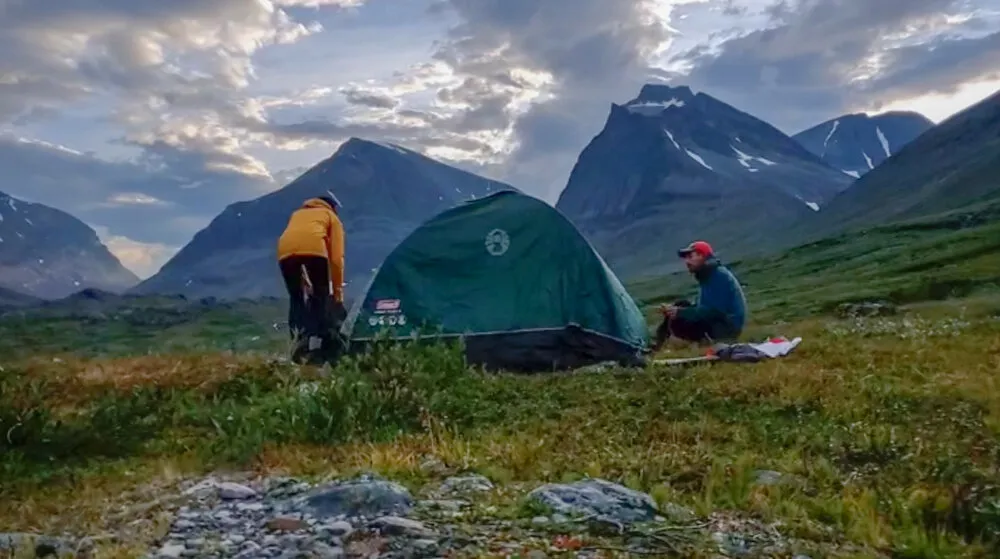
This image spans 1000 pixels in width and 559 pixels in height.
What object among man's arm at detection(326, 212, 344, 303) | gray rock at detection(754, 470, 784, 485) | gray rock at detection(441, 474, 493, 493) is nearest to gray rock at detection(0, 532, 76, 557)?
gray rock at detection(441, 474, 493, 493)

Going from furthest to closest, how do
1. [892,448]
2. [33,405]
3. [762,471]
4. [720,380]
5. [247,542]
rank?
1. [720,380]
2. [33,405]
3. [892,448]
4. [762,471]
5. [247,542]

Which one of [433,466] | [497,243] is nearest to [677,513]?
[433,466]

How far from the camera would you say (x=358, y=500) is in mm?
6602

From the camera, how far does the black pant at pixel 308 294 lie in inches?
674

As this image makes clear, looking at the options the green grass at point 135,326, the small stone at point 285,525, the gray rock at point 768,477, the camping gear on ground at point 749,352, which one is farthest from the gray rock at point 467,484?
the green grass at point 135,326

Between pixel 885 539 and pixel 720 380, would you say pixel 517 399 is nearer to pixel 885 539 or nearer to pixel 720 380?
pixel 720 380

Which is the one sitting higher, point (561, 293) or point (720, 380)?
point (561, 293)

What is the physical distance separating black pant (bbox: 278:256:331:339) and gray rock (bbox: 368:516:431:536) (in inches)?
434

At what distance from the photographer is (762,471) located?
809cm

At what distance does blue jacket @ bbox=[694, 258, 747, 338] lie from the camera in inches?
763

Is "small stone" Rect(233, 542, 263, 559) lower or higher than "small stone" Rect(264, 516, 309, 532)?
lower

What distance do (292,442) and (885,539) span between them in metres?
5.28

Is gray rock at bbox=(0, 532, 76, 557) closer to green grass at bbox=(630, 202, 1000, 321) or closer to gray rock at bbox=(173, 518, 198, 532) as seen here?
gray rock at bbox=(173, 518, 198, 532)

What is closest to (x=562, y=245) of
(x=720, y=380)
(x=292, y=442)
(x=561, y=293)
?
(x=561, y=293)
